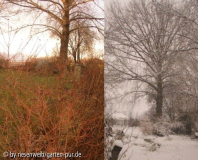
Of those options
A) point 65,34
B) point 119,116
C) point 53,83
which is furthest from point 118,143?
point 65,34

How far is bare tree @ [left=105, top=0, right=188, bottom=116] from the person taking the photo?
57.7 inches

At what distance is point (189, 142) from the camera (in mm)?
1445

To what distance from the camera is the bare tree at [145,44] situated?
147 cm

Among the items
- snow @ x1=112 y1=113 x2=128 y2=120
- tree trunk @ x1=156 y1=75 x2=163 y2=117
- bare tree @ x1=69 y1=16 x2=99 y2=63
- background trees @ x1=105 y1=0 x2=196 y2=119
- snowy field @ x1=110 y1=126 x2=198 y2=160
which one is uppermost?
bare tree @ x1=69 y1=16 x2=99 y2=63

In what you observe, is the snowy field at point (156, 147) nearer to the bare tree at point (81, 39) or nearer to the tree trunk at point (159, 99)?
the tree trunk at point (159, 99)

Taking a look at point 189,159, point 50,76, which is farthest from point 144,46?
point 50,76

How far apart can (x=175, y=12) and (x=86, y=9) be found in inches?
137

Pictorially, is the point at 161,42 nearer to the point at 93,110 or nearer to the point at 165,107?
the point at 165,107

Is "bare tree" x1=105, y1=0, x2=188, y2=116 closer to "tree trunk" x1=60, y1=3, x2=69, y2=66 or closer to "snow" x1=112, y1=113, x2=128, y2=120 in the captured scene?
"snow" x1=112, y1=113, x2=128, y2=120

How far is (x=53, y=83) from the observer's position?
2482 mm

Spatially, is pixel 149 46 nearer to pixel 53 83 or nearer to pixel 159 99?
pixel 159 99

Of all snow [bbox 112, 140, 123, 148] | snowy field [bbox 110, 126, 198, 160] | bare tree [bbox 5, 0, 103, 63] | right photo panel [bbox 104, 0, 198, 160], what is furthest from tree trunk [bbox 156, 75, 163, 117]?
bare tree [bbox 5, 0, 103, 63]

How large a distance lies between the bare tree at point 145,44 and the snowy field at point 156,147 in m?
0.25

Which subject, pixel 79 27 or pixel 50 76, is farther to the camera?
pixel 79 27
